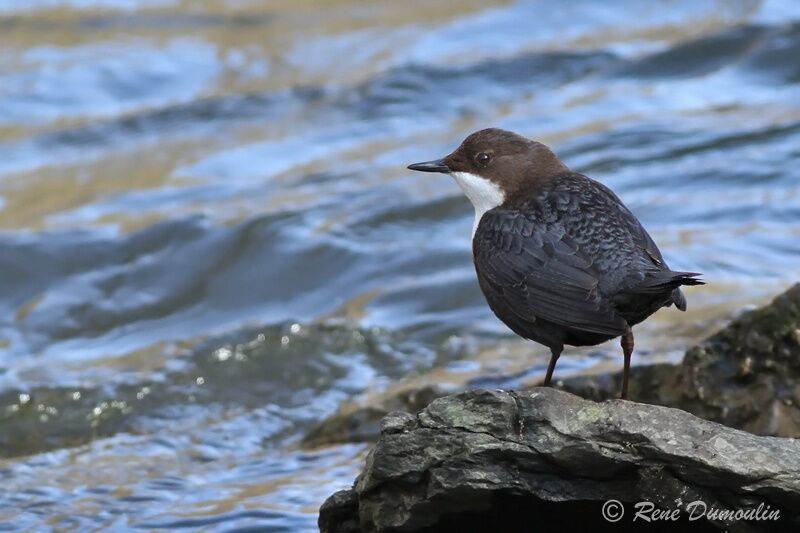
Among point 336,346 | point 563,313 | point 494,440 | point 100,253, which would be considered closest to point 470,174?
point 563,313

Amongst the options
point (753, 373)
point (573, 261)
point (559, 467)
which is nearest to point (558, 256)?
point (573, 261)

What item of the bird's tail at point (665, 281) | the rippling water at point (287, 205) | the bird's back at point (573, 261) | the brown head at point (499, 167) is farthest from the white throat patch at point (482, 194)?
the rippling water at point (287, 205)

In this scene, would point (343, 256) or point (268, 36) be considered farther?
point (268, 36)

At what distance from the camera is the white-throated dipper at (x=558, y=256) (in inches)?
161

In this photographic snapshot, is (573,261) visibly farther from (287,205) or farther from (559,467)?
(287,205)

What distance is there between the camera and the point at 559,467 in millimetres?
3654

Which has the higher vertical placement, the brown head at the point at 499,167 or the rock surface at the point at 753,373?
the brown head at the point at 499,167

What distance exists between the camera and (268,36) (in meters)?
13.6

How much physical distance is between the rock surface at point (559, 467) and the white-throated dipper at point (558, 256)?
44 cm

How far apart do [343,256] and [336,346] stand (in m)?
1.41

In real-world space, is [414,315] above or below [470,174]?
below

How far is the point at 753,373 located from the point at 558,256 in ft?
3.50

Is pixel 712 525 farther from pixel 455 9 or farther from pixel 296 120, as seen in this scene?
pixel 455 9

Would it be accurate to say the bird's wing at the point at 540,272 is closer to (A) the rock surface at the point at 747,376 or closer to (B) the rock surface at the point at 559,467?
(B) the rock surface at the point at 559,467
